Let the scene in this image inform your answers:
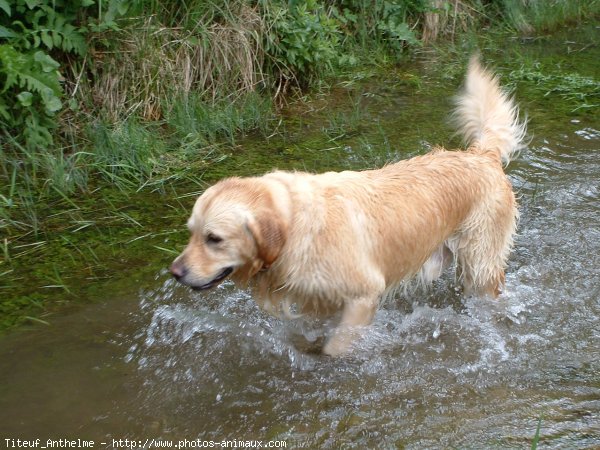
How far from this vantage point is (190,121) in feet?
21.0

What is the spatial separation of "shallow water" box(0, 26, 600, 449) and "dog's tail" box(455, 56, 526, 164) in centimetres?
100

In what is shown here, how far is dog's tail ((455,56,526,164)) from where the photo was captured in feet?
15.1

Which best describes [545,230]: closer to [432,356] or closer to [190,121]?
[432,356]

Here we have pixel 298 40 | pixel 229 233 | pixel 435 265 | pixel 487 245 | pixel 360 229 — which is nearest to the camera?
pixel 229 233

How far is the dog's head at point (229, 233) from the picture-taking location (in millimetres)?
3391

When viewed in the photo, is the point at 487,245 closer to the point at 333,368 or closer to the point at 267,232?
the point at 333,368

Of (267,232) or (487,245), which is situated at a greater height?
A: (267,232)

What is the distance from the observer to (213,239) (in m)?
3.44

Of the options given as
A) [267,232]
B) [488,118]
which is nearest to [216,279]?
[267,232]

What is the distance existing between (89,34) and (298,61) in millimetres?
2244

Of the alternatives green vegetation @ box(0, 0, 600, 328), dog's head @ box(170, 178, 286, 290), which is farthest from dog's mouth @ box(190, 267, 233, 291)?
green vegetation @ box(0, 0, 600, 328)

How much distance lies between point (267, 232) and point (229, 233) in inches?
7.6

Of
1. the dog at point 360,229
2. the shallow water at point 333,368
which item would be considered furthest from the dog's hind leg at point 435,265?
the shallow water at point 333,368

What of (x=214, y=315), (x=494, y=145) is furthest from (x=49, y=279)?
(x=494, y=145)
